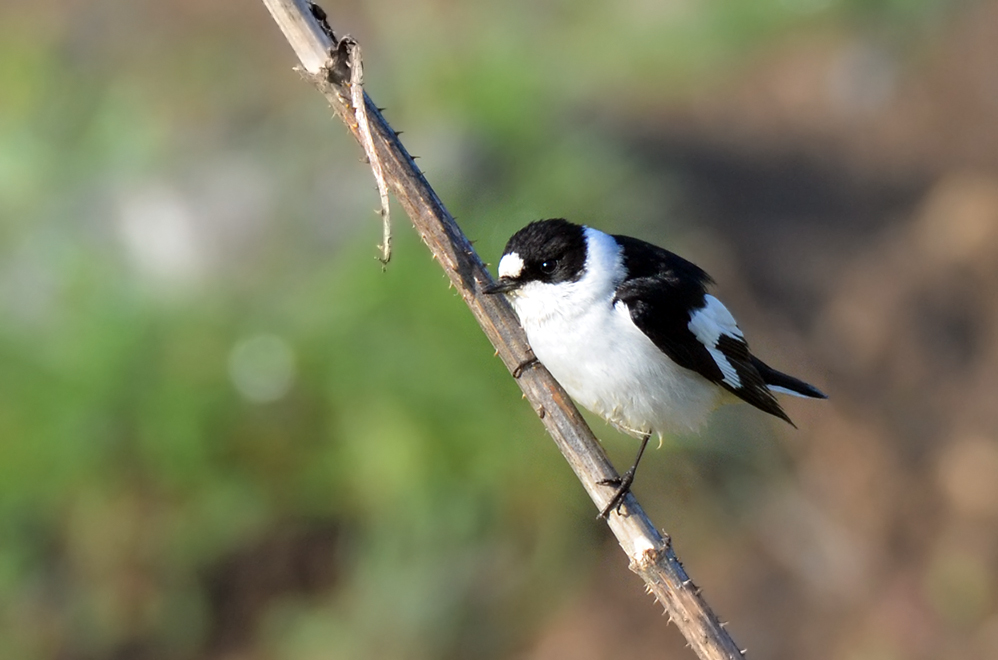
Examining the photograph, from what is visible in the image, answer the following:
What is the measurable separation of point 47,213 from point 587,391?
3922 mm

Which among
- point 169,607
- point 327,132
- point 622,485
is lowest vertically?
point 622,485

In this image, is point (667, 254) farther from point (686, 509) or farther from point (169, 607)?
point (169, 607)

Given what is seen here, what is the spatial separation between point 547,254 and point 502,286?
1.19 ft

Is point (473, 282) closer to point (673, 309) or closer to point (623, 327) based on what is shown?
point (623, 327)

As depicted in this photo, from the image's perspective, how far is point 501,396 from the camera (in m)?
4.99

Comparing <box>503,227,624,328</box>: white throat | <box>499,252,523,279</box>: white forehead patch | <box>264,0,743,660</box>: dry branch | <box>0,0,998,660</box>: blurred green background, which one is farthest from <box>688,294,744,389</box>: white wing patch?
<box>0,0,998,660</box>: blurred green background

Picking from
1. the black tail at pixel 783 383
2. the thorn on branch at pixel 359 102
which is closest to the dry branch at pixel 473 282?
the thorn on branch at pixel 359 102

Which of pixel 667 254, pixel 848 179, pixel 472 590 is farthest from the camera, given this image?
pixel 848 179

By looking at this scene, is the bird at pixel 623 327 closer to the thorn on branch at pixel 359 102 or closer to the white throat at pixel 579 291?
the white throat at pixel 579 291

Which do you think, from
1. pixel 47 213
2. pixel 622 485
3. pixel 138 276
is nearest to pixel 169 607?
pixel 138 276

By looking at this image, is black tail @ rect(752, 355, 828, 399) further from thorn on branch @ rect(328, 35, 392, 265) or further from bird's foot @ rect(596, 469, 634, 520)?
thorn on branch @ rect(328, 35, 392, 265)

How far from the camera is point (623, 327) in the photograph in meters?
3.14

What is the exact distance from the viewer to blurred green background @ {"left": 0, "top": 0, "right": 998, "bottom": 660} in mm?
4922

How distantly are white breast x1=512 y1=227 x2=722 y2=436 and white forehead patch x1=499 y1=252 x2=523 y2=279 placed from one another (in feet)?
0.16
